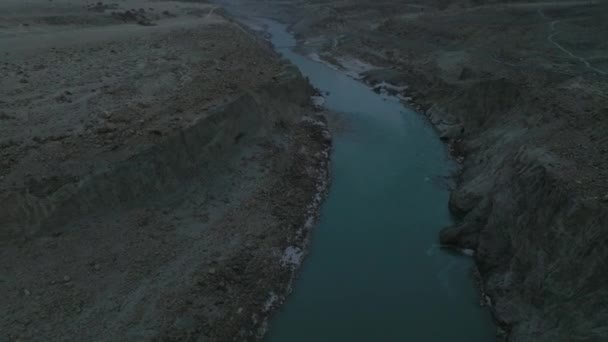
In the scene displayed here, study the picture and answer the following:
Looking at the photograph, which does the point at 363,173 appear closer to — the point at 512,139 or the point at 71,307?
the point at 512,139

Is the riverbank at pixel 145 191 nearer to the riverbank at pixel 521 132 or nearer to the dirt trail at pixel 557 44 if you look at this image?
the riverbank at pixel 521 132

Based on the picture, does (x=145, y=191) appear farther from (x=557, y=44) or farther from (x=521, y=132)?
(x=557, y=44)

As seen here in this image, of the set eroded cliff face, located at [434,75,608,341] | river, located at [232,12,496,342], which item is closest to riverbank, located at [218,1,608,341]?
eroded cliff face, located at [434,75,608,341]

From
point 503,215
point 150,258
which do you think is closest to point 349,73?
point 503,215

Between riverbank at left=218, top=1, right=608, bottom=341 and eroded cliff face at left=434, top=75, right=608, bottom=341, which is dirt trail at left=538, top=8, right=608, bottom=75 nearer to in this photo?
riverbank at left=218, top=1, right=608, bottom=341

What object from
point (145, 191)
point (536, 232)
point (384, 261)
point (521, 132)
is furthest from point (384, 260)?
point (145, 191)

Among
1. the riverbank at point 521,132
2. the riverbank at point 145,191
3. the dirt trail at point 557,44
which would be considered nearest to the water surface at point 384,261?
the riverbank at point 145,191
